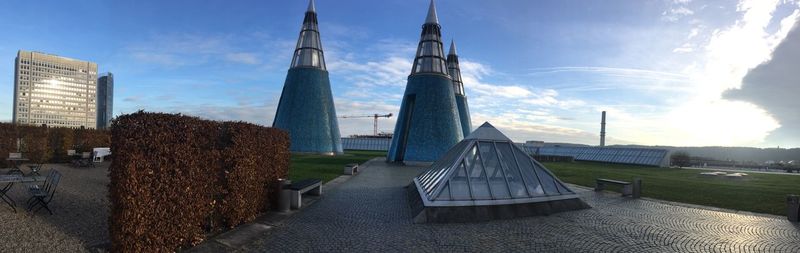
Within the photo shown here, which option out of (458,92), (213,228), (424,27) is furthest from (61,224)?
(458,92)

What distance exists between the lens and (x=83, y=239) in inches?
303

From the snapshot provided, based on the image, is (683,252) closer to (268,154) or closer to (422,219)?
(422,219)

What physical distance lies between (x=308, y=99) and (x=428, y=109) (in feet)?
46.3

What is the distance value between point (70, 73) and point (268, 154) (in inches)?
4811

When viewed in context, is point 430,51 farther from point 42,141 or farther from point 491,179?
point 42,141

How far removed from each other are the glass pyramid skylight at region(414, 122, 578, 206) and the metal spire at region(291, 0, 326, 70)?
32.6 metres

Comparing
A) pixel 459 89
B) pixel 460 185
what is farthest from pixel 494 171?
pixel 459 89

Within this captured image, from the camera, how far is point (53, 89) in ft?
323

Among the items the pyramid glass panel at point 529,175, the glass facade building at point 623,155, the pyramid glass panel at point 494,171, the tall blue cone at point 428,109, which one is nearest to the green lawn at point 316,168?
the tall blue cone at point 428,109

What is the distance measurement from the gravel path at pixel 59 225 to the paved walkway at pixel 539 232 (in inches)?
125

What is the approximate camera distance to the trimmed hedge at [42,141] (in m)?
22.9

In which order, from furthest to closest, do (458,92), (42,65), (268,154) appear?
(42,65) → (458,92) → (268,154)

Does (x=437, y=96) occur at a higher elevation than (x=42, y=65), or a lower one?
lower

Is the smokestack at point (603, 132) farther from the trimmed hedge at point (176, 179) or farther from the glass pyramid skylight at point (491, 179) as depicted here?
the trimmed hedge at point (176, 179)
